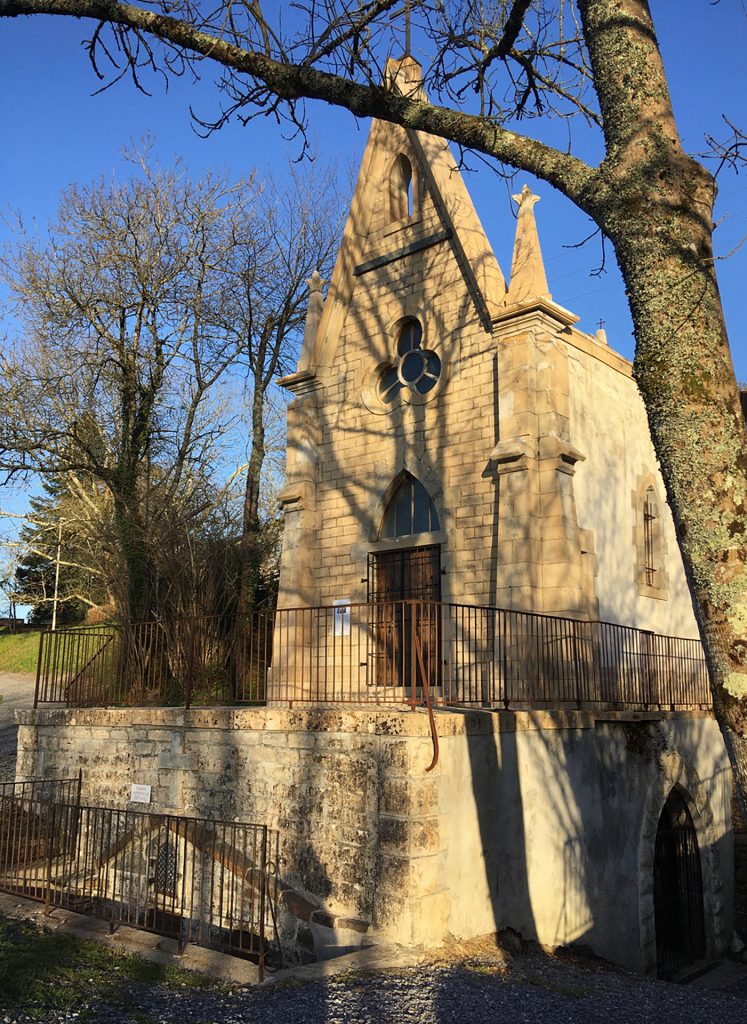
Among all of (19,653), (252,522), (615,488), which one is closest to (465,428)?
(615,488)

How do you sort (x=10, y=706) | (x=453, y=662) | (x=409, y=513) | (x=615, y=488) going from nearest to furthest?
1. (x=453, y=662)
2. (x=615, y=488)
3. (x=409, y=513)
4. (x=10, y=706)

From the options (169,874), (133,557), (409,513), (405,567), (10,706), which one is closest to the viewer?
(169,874)

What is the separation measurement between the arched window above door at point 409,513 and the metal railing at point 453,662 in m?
1.28

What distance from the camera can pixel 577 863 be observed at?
9797mm

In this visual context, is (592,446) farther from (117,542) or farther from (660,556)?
(117,542)

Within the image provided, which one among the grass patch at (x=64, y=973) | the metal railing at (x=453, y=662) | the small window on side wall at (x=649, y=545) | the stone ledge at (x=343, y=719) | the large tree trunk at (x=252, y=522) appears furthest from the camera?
the large tree trunk at (x=252, y=522)

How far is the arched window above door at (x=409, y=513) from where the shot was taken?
14.2m

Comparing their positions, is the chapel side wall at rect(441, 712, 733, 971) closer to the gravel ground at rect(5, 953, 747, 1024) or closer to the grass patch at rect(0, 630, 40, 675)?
the gravel ground at rect(5, 953, 747, 1024)

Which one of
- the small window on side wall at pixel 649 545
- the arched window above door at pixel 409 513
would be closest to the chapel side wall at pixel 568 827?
the small window on side wall at pixel 649 545

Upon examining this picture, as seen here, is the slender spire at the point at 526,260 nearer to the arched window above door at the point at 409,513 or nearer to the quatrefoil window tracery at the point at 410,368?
the quatrefoil window tracery at the point at 410,368

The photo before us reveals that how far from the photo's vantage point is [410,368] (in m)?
15.0

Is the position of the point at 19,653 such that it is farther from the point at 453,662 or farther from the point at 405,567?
the point at 453,662

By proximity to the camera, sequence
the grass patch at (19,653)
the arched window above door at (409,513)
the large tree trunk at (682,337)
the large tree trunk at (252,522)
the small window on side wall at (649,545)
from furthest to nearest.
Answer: the grass patch at (19,653)
the large tree trunk at (252,522)
the small window on side wall at (649,545)
the arched window above door at (409,513)
the large tree trunk at (682,337)

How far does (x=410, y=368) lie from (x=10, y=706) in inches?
699
